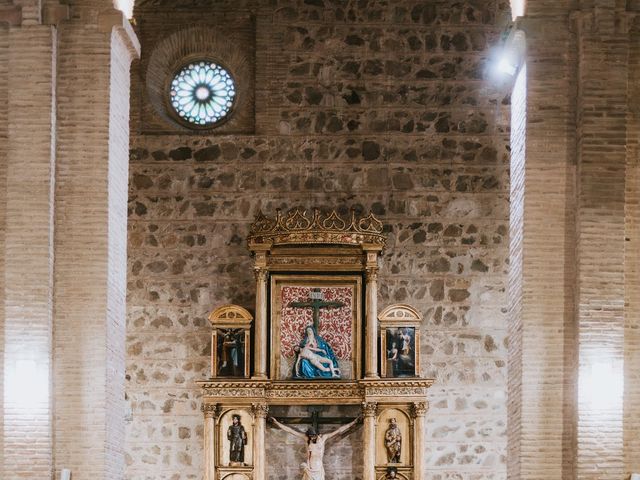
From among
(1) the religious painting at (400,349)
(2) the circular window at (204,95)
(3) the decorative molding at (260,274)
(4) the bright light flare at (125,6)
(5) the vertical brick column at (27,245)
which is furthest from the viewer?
(2) the circular window at (204,95)

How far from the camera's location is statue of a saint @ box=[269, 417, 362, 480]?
1936 cm

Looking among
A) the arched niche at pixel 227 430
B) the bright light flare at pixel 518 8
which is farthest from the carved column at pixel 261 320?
the bright light flare at pixel 518 8

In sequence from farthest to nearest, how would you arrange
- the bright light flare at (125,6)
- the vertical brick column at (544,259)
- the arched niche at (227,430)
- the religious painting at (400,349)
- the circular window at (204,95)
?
the circular window at (204,95) → the religious painting at (400,349) → the arched niche at (227,430) → the bright light flare at (125,6) → the vertical brick column at (544,259)

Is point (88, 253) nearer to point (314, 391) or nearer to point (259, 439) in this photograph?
point (259, 439)

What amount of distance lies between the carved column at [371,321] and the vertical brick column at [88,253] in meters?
5.55

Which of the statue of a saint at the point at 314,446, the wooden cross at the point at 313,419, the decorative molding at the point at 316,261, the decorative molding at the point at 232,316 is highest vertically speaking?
the decorative molding at the point at 316,261

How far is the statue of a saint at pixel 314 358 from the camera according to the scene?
773 inches

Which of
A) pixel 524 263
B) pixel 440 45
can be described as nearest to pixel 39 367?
pixel 524 263

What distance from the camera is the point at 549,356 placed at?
14.3 metres

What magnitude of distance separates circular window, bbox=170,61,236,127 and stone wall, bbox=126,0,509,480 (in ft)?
1.03

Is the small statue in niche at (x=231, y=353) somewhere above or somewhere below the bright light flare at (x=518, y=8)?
below

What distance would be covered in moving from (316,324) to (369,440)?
66.7 inches

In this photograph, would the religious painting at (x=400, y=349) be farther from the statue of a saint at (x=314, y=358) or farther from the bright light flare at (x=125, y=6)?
the bright light flare at (x=125, y=6)

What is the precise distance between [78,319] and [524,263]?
14.1 feet
